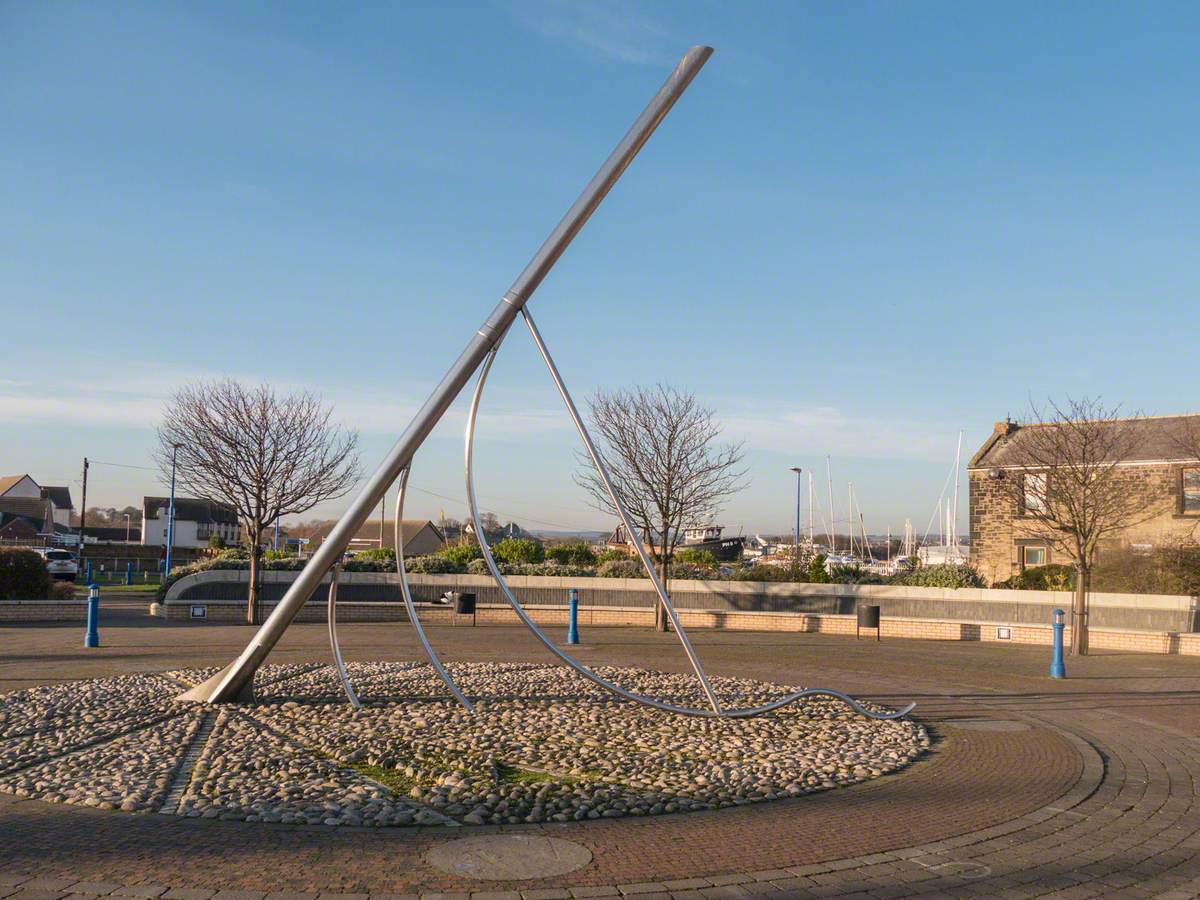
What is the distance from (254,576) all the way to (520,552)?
38.5 ft

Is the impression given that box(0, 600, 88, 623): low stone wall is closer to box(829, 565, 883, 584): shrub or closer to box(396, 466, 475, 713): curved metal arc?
box(396, 466, 475, 713): curved metal arc

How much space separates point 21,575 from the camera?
25438 mm

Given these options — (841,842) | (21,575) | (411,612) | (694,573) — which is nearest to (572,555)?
(694,573)

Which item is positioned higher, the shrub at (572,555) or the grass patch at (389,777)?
the shrub at (572,555)

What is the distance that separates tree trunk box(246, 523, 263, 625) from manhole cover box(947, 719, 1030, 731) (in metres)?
16.8

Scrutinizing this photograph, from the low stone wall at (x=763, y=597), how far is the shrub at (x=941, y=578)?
0.86 m

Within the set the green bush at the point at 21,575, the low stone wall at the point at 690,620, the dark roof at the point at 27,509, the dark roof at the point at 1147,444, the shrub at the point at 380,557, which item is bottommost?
the low stone wall at the point at 690,620

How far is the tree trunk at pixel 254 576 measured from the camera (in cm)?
2395

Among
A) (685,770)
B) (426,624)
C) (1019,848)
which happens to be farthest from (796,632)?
(1019,848)

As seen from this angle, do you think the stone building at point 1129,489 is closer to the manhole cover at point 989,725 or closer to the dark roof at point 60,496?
the manhole cover at point 989,725

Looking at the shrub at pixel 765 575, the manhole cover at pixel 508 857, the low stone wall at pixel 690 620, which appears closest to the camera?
the manhole cover at pixel 508 857

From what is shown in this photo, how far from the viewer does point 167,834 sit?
22.5ft

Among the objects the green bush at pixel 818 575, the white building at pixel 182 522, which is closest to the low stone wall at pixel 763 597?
the green bush at pixel 818 575

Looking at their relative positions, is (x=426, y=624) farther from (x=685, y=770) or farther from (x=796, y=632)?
(x=685, y=770)
